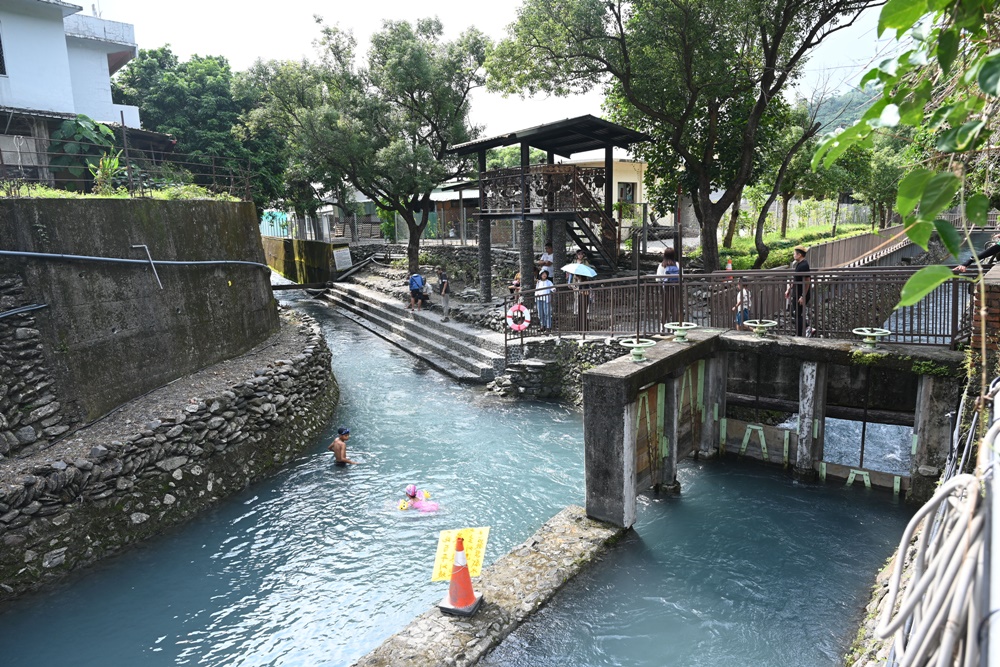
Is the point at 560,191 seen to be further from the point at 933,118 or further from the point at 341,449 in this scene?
the point at 933,118

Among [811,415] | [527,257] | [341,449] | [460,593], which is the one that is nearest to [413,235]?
[527,257]

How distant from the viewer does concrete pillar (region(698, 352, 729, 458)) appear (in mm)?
10281

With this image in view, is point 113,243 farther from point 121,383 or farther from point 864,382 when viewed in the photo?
point 864,382

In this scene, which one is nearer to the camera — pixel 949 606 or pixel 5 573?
pixel 949 606

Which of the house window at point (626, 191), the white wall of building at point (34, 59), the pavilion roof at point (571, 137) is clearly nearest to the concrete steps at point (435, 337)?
the pavilion roof at point (571, 137)

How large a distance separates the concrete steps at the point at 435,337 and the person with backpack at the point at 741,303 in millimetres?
6342

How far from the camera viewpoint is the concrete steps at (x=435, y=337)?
16.1 m

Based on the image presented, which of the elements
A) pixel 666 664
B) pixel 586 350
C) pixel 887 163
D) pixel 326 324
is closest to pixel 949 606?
pixel 666 664

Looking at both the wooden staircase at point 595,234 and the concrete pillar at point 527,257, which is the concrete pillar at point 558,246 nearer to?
the wooden staircase at point 595,234

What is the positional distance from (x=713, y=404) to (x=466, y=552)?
210 inches

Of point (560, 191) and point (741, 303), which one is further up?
point (560, 191)

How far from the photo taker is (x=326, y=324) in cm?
2459

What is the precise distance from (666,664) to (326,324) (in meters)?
20.8

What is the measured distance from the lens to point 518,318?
15.7 metres
